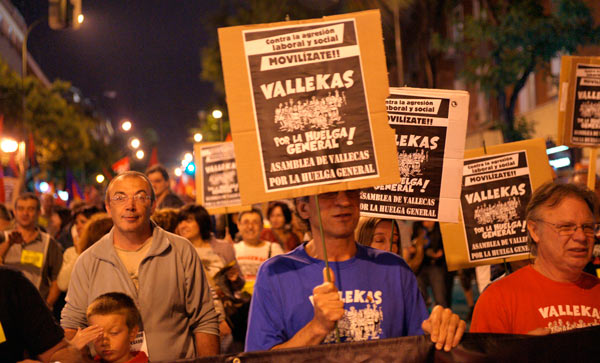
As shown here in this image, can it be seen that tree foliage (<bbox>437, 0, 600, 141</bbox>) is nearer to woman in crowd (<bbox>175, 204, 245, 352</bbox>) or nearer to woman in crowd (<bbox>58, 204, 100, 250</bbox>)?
woman in crowd (<bbox>58, 204, 100, 250</bbox>)

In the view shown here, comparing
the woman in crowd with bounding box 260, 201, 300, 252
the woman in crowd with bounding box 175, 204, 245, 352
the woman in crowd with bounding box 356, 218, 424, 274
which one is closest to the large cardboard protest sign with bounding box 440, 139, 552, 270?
the woman in crowd with bounding box 356, 218, 424, 274

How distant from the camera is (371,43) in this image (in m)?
3.32

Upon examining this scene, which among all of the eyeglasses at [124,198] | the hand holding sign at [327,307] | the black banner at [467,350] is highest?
the eyeglasses at [124,198]

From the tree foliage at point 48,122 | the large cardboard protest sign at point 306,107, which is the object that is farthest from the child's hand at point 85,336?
the tree foliage at point 48,122

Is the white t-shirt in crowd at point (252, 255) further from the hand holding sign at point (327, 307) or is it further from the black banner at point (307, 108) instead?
the hand holding sign at point (327, 307)

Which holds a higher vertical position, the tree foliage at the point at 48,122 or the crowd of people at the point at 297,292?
the tree foliage at the point at 48,122

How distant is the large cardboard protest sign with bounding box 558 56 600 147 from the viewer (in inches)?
226

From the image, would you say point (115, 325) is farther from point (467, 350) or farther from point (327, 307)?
point (467, 350)

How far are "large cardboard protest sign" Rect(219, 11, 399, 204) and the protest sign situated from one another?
21.3 ft

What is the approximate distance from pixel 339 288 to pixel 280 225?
23.4 ft

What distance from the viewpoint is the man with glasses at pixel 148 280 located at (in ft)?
15.1

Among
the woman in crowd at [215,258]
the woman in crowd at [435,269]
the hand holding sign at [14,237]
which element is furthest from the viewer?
the woman in crowd at [435,269]

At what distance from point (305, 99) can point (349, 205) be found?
53cm

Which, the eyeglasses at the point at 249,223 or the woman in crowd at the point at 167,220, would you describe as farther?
the eyeglasses at the point at 249,223
